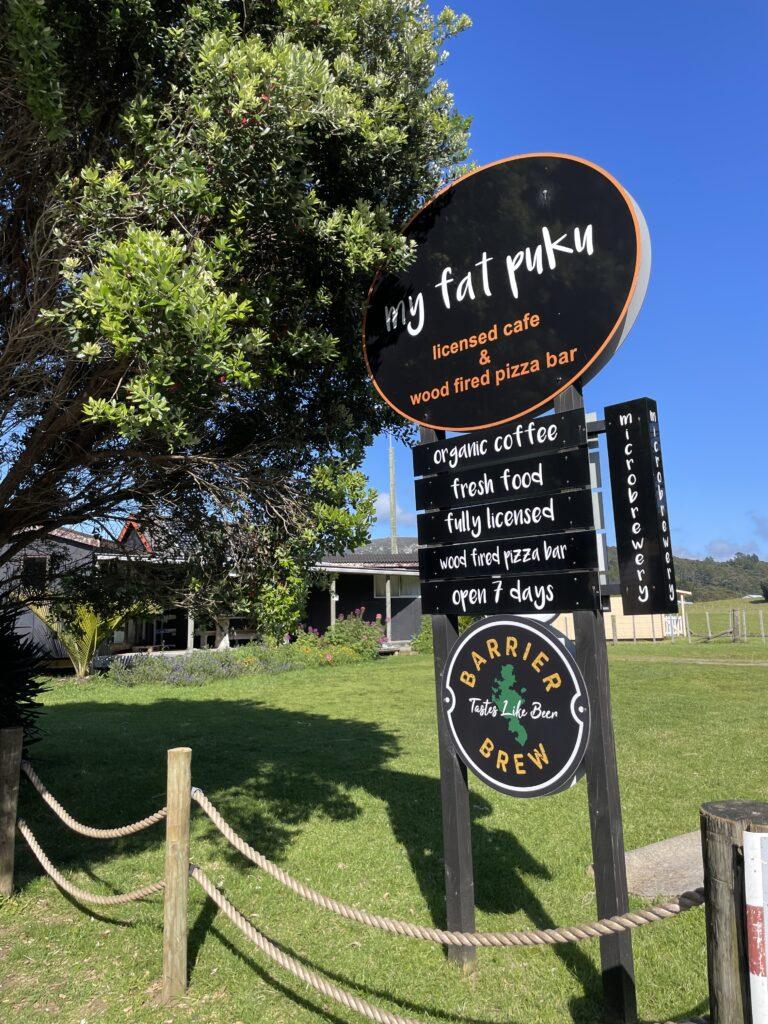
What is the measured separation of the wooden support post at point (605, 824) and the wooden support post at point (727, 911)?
1135mm

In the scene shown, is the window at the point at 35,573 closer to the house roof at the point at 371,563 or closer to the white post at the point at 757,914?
the white post at the point at 757,914

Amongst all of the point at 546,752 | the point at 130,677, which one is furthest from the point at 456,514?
the point at 130,677

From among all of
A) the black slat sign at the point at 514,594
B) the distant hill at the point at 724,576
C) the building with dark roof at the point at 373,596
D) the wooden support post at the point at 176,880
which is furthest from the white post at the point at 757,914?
the distant hill at the point at 724,576

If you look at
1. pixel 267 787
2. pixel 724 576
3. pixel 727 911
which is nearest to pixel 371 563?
pixel 267 787

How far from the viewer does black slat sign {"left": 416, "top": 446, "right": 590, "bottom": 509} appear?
3891mm

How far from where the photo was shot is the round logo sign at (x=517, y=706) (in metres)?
3.70

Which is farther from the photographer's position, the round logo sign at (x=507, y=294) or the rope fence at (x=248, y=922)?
the round logo sign at (x=507, y=294)

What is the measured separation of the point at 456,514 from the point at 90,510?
3.87 metres

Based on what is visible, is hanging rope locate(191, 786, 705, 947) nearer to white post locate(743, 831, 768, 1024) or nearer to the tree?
white post locate(743, 831, 768, 1024)

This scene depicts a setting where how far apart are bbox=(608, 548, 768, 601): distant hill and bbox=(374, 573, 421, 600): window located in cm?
8653

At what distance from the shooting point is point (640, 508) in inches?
145

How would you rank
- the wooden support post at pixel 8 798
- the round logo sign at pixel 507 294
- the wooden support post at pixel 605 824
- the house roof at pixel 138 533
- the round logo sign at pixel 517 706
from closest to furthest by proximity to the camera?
the wooden support post at pixel 605 824, the round logo sign at pixel 517 706, the round logo sign at pixel 507 294, the wooden support post at pixel 8 798, the house roof at pixel 138 533

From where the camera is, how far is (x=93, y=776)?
8891 mm

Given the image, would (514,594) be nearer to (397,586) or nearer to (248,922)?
(248,922)
